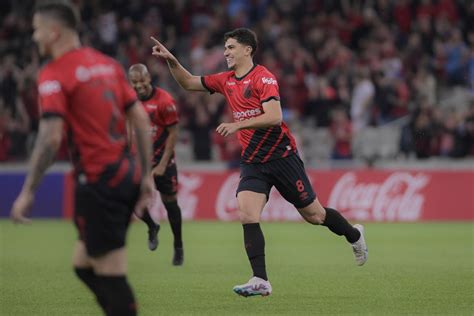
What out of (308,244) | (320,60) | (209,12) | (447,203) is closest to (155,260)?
(308,244)

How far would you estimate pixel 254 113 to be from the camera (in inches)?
402

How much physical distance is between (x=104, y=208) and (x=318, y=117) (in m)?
17.6

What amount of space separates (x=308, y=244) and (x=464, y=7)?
11.9 m

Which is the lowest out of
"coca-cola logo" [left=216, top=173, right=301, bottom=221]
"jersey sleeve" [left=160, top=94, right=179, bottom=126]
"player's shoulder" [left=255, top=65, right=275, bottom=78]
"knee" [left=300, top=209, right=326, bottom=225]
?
"coca-cola logo" [left=216, top=173, right=301, bottom=221]

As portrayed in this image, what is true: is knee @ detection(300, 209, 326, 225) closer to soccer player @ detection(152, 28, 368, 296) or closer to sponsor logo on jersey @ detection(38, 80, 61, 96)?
soccer player @ detection(152, 28, 368, 296)

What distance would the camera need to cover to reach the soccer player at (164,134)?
1317 centimetres

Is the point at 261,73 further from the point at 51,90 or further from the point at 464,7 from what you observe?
the point at 464,7

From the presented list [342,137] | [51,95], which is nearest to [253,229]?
[51,95]

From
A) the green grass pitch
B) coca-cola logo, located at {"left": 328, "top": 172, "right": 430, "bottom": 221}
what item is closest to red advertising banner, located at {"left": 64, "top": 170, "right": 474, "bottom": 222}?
coca-cola logo, located at {"left": 328, "top": 172, "right": 430, "bottom": 221}

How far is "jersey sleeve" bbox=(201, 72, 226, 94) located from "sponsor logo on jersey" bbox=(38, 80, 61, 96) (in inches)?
167

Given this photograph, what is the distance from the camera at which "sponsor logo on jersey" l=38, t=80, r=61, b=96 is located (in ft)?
21.0

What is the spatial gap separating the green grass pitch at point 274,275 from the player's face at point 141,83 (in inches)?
85.7

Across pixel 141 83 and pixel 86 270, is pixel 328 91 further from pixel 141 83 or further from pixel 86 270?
pixel 86 270

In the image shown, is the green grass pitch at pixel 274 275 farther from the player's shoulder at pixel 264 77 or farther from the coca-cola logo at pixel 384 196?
the coca-cola logo at pixel 384 196
